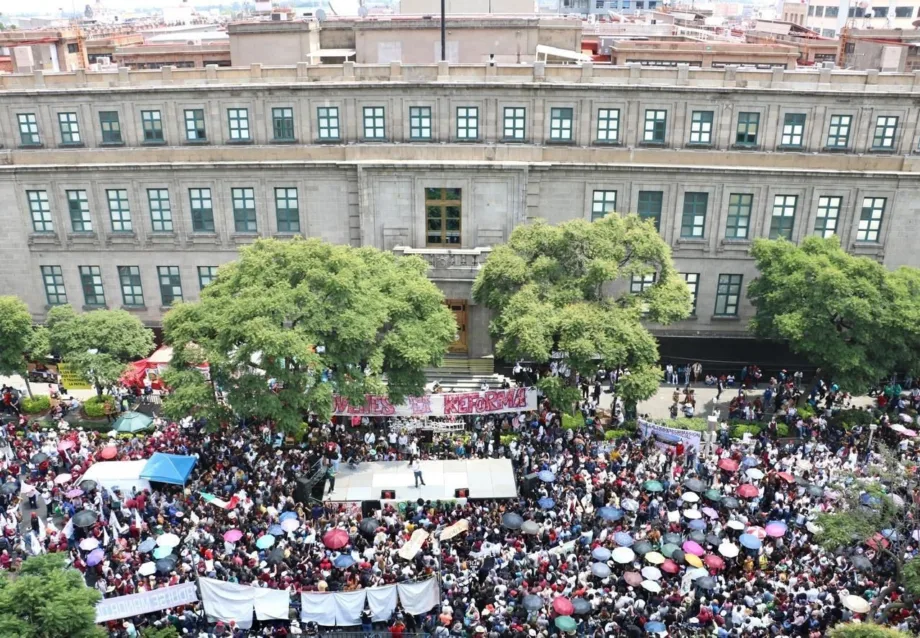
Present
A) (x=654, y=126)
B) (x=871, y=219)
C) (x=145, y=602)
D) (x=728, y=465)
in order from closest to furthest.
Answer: (x=145, y=602) < (x=728, y=465) < (x=654, y=126) < (x=871, y=219)

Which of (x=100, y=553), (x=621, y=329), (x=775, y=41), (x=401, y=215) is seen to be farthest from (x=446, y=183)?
(x=775, y=41)

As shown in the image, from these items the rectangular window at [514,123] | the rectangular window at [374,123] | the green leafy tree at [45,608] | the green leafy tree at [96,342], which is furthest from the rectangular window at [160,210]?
the green leafy tree at [45,608]

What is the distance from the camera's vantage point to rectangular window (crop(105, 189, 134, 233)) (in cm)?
4884

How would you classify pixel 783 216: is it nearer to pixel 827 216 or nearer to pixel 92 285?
pixel 827 216

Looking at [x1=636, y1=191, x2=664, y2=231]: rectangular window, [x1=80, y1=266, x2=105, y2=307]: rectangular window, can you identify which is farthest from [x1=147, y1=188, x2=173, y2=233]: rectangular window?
[x1=636, y1=191, x2=664, y2=231]: rectangular window

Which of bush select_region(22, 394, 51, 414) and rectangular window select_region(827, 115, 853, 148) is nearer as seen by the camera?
bush select_region(22, 394, 51, 414)

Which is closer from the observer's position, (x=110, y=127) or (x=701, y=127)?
(x=701, y=127)

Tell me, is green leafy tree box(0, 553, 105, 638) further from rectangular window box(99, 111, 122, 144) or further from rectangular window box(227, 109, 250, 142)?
rectangular window box(99, 111, 122, 144)

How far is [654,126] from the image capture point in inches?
1831

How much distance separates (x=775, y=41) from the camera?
304 feet

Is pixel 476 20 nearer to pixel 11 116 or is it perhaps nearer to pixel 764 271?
pixel 764 271

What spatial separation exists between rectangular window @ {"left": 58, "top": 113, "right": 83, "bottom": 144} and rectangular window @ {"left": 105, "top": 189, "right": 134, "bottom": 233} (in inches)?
146

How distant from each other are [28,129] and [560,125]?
105ft

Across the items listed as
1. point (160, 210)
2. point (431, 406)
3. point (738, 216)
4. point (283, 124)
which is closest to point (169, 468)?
point (431, 406)
